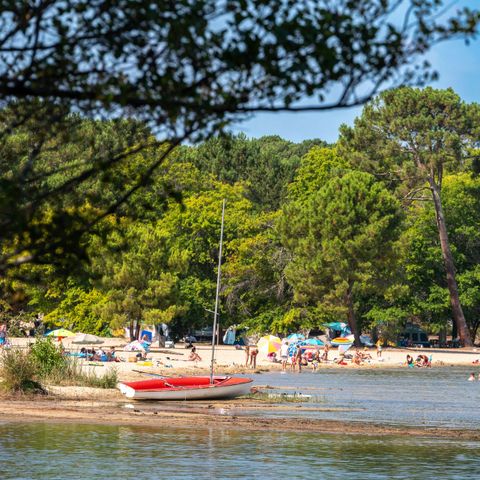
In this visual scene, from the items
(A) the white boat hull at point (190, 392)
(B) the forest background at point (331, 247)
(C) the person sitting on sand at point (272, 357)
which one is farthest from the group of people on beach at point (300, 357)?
(A) the white boat hull at point (190, 392)

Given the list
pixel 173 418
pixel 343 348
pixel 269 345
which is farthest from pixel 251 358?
pixel 173 418

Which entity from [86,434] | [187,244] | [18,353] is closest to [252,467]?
→ [86,434]

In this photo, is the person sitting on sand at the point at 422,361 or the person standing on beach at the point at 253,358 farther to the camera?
the person sitting on sand at the point at 422,361

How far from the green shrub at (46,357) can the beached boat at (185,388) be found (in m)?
2.29

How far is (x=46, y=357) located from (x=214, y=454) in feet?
43.4

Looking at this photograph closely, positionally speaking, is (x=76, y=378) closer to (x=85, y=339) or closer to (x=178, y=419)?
(x=178, y=419)

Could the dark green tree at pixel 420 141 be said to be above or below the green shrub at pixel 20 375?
above

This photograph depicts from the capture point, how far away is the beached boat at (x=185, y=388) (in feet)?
122

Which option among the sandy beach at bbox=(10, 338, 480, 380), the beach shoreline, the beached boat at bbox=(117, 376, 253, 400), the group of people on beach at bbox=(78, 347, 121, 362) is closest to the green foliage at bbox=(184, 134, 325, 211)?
the sandy beach at bbox=(10, 338, 480, 380)

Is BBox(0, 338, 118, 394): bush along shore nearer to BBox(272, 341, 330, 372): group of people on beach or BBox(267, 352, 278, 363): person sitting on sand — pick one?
BBox(272, 341, 330, 372): group of people on beach

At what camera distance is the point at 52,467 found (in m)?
23.2

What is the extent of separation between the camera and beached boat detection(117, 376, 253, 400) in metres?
37.2

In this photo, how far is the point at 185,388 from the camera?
1486 inches

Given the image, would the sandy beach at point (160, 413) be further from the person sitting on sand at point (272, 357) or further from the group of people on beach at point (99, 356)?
the person sitting on sand at point (272, 357)
